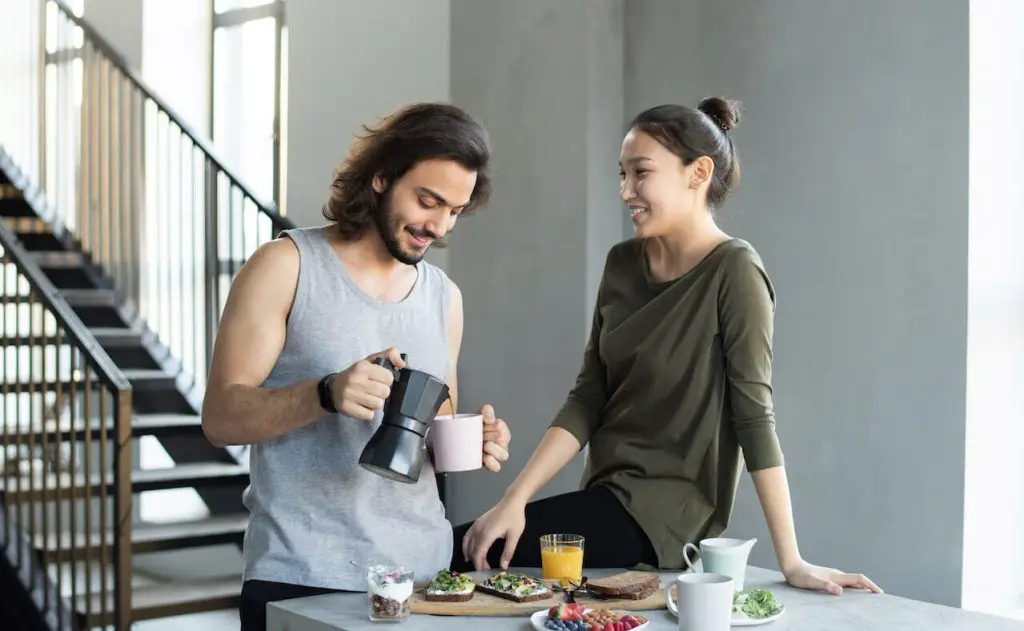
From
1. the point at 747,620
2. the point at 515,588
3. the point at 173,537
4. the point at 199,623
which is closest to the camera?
the point at 747,620

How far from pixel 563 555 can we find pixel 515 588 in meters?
0.18

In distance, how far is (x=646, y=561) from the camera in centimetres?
209

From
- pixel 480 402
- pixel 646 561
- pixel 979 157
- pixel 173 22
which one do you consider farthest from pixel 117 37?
pixel 646 561

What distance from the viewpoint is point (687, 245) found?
2135mm

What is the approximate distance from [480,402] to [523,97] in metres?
1.15

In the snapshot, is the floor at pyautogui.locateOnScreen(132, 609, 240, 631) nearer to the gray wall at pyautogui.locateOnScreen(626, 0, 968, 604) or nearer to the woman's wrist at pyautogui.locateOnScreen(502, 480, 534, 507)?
the gray wall at pyautogui.locateOnScreen(626, 0, 968, 604)

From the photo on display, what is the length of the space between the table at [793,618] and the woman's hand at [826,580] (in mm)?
35

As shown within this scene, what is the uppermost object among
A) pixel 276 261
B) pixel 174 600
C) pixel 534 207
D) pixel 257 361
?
pixel 534 207

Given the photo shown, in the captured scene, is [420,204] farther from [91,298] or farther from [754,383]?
[91,298]

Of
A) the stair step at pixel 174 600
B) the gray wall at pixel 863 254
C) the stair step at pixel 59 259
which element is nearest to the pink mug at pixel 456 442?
the gray wall at pixel 863 254

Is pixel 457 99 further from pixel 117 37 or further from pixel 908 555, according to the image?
pixel 117 37

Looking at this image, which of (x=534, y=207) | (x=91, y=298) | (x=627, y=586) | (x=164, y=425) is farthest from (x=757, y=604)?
(x=91, y=298)

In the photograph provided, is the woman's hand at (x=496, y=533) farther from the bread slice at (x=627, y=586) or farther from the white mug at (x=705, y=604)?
the white mug at (x=705, y=604)

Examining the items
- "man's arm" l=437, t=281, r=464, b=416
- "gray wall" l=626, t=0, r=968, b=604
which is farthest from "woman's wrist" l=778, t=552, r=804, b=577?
"gray wall" l=626, t=0, r=968, b=604
